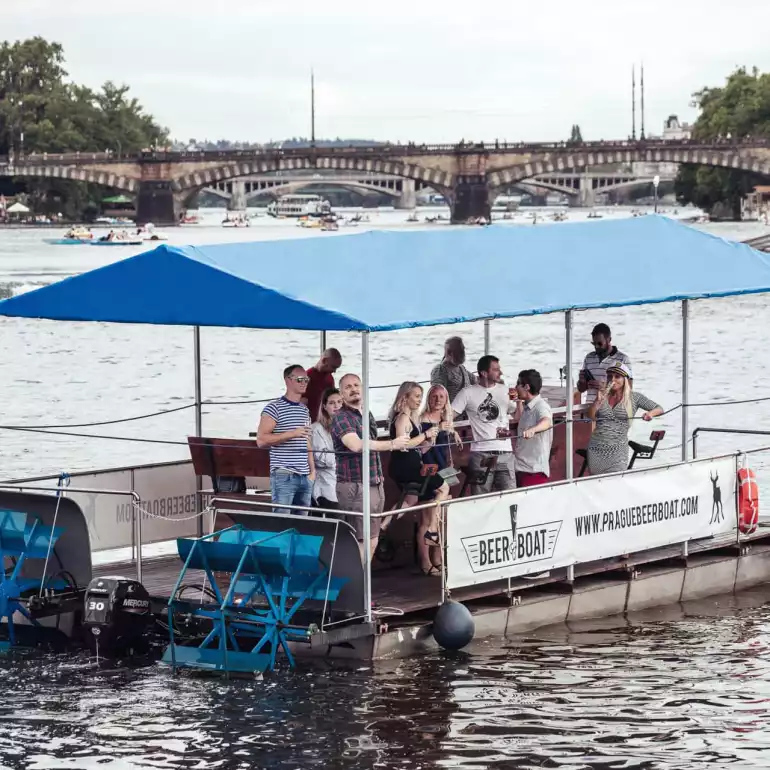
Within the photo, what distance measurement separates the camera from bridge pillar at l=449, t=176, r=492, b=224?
5044 inches

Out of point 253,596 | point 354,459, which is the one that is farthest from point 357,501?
point 253,596

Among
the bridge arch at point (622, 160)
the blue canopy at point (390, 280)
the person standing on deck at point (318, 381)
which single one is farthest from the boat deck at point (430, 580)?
the bridge arch at point (622, 160)

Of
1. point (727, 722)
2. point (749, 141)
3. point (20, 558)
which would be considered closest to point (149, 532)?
point (20, 558)

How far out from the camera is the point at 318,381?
46.4 feet

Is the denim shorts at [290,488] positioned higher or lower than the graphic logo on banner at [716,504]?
higher

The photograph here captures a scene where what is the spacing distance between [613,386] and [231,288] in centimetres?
354

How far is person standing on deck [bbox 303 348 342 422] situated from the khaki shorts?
1.51 meters

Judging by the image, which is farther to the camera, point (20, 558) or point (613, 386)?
point (613, 386)

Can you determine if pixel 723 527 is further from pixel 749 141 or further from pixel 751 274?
pixel 749 141

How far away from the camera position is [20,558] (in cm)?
1274

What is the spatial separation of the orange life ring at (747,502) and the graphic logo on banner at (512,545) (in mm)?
2391

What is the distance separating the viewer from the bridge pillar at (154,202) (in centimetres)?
13512

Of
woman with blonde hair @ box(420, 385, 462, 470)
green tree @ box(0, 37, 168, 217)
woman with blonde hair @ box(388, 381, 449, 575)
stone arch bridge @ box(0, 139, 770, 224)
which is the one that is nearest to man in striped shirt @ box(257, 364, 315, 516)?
woman with blonde hair @ box(388, 381, 449, 575)

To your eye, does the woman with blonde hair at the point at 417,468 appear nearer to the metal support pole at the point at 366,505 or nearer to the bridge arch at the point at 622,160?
the metal support pole at the point at 366,505
